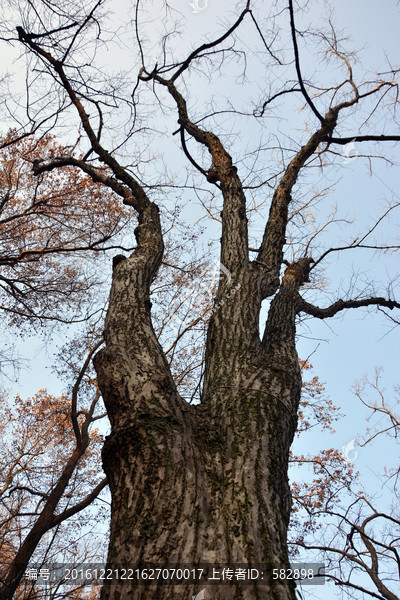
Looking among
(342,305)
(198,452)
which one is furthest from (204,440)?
(342,305)

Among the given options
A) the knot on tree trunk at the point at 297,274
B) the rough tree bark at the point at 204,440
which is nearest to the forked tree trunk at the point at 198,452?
the rough tree bark at the point at 204,440

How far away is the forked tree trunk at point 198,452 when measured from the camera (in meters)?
1.56

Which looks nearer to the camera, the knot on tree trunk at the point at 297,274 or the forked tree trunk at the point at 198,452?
the forked tree trunk at the point at 198,452

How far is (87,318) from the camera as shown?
703cm

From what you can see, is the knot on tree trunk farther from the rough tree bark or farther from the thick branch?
the rough tree bark

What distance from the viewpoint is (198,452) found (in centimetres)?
200

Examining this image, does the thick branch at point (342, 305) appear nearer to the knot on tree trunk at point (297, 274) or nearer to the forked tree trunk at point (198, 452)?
the knot on tree trunk at point (297, 274)

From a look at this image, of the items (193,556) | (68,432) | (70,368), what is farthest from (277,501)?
(68,432)

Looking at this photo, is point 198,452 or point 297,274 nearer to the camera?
point 198,452

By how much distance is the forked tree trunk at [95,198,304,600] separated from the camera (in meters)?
1.56

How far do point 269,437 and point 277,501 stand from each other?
332mm

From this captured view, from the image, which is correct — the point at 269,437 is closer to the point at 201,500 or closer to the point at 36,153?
the point at 201,500

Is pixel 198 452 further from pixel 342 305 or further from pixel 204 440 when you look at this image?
pixel 342 305

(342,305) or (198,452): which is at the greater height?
(342,305)
